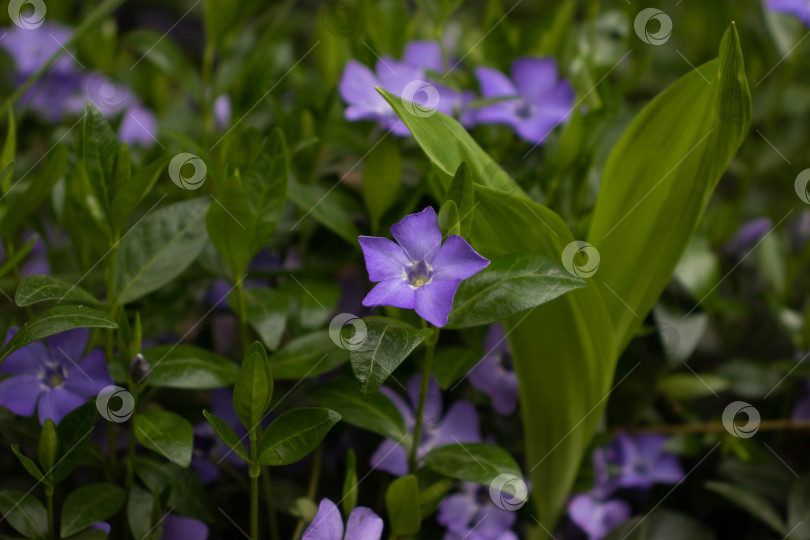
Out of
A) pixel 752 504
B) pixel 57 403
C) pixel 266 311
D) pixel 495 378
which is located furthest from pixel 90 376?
pixel 752 504

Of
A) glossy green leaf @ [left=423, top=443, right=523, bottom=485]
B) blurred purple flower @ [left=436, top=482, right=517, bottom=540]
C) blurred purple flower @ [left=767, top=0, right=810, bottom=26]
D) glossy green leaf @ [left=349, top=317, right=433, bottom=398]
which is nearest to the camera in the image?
glossy green leaf @ [left=349, top=317, right=433, bottom=398]

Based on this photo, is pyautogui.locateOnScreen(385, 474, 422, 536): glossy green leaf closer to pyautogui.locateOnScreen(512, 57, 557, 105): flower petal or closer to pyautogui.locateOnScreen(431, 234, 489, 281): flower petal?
pyautogui.locateOnScreen(431, 234, 489, 281): flower petal

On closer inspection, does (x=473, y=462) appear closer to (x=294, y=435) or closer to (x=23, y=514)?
(x=294, y=435)

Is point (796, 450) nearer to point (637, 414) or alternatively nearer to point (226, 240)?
point (637, 414)

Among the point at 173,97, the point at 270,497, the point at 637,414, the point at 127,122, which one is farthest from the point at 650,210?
the point at 173,97

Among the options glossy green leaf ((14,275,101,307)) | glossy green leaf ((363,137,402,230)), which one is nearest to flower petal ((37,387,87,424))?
glossy green leaf ((14,275,101,307))

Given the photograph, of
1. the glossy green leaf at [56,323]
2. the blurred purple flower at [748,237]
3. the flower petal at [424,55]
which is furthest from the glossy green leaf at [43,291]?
the blurred purple flower at [748,237]

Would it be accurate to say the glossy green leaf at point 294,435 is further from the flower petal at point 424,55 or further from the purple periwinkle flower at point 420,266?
the flower petal at point 424,55
